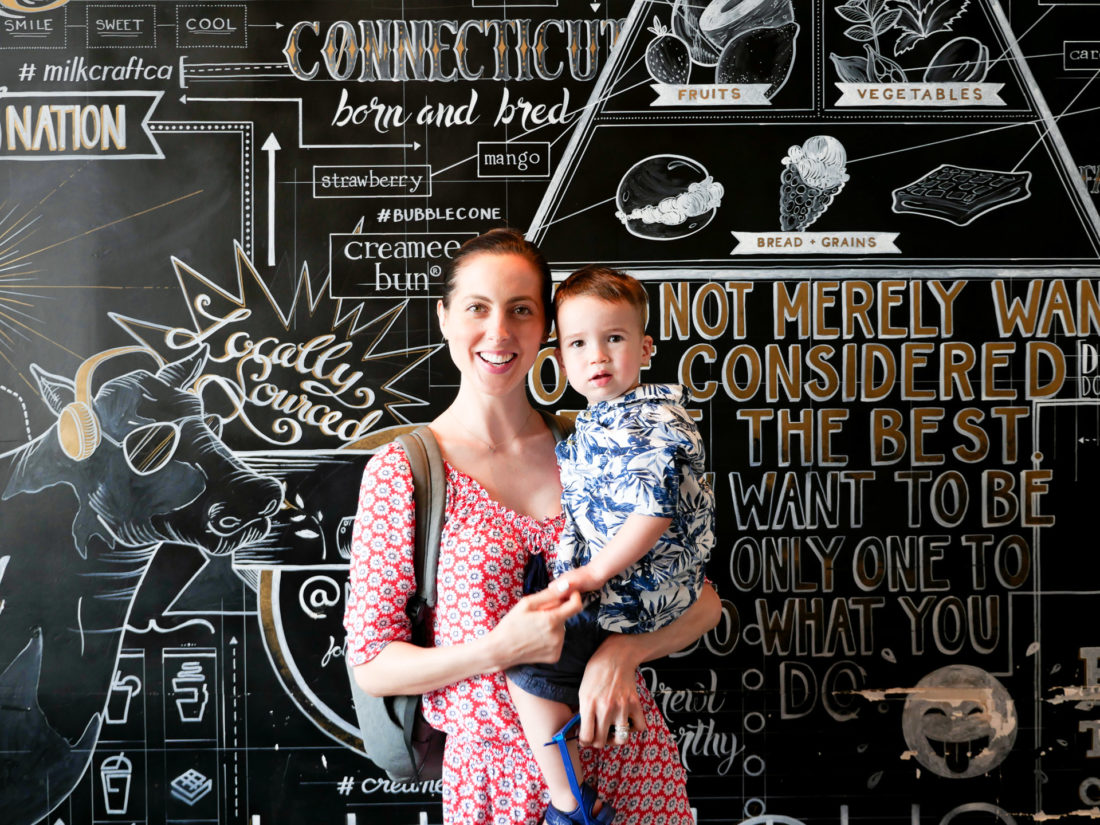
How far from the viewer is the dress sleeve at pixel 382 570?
1351 mm

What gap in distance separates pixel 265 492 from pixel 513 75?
137 centimetres

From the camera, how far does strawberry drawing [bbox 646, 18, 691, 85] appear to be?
242 centimetres

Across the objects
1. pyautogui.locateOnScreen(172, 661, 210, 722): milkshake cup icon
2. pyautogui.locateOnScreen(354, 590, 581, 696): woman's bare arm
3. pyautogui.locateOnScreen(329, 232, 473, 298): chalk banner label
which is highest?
pyautogui.locateOnScreen(329, 232, 473, 298): chalk banner label

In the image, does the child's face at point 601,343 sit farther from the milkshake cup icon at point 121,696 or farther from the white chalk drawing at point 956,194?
the milkshake cup icon at point 121,696

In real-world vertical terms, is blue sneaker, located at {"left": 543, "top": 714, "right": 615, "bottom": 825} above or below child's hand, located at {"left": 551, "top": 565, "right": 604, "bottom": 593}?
below

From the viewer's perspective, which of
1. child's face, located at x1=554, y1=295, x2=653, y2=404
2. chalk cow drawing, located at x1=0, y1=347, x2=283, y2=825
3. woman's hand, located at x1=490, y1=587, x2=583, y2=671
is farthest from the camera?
chalk cow drawing, located at x1=0, y1=347, x2=283, y2=825

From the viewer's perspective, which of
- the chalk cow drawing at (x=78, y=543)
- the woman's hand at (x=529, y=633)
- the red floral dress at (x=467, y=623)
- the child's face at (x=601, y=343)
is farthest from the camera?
the chalk cow drawing at (x=78, y=543)

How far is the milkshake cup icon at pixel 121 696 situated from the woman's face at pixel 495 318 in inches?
63.3

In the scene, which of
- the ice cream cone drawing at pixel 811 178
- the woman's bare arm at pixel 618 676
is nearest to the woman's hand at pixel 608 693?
the woman's bare arm at pixel 618 676

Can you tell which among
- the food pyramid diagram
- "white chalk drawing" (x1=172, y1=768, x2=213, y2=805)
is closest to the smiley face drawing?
the food pyramid diagram

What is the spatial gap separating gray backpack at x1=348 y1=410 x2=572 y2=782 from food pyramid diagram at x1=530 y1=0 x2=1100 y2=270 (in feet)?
3.82

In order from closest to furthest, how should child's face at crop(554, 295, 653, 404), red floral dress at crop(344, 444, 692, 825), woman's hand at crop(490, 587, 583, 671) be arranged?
woman's hand at crop(490, 587, 583, 671) → red floral dress at crop(344, 444, 692, 825) → child's face at crop(554, 295, 653, 404)

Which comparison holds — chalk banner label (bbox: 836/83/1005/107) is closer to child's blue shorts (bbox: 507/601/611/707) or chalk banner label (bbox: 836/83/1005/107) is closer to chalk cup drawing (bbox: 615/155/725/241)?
chalk cup drawing (bbox: 615/155/725/241)

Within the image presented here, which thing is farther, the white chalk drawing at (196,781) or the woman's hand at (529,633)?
the white chalk drawing at (196,781)
